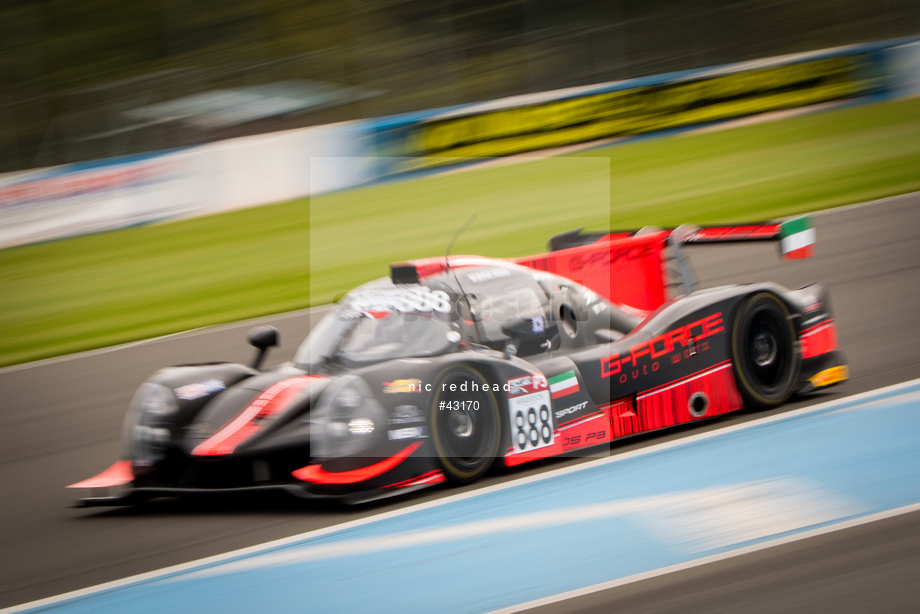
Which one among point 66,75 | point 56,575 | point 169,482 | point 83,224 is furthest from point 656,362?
point 66,75

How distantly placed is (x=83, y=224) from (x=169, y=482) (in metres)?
7.44

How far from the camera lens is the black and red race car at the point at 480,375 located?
15.3ft

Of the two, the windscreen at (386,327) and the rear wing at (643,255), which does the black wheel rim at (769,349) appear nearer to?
the rear wing at (643,255)

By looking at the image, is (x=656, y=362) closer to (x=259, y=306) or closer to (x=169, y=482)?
(x=169, y=482)

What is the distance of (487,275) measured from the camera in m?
5.38

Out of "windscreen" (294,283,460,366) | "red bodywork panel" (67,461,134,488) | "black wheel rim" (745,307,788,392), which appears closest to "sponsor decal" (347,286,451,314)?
"windscreen" (294,283,460,366)

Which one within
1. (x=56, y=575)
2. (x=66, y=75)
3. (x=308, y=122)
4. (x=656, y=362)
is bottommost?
(x=56, y=575)

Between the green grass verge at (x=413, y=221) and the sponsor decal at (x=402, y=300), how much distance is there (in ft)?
0.97

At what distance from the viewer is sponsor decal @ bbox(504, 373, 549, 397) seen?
16.3 ft

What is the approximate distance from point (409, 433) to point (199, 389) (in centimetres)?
113

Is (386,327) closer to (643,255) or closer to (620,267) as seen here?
(620,267)

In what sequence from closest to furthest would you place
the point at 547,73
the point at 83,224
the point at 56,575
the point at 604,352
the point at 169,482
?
the point at 56,575
the point at 169,482
the point at 604,352
the point at 83,224
the point at 547,73

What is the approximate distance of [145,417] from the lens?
5055mm

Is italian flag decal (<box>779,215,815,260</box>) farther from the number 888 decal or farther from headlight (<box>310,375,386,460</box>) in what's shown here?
headlight (<box>310,375,386,460</box>)
